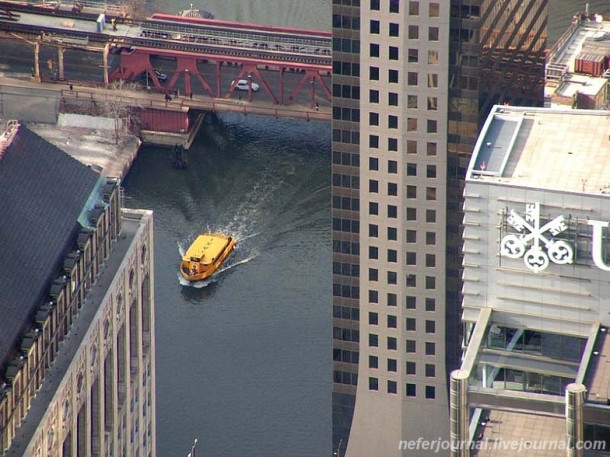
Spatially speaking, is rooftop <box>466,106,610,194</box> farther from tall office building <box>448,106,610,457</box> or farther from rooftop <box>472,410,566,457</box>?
rooftop <box>472,410,566,457</box>

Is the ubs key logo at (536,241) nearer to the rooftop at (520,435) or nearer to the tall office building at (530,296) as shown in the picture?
the tall office building at (530,296)

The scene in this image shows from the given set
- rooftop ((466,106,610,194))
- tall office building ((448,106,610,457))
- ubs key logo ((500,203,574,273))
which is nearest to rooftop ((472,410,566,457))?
tall office building ((448,106,610,457))

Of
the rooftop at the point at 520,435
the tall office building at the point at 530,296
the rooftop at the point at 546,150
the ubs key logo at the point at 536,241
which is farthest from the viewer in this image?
the rooftop at the point at 546,150

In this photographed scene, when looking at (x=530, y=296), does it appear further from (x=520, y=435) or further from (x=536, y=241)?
(x=520, y=435)

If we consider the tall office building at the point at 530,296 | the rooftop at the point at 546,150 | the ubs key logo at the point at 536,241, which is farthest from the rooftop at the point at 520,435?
the rooftop at the point at 546,150

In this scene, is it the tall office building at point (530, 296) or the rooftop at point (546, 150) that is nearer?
the tall office building at point (530, 296)

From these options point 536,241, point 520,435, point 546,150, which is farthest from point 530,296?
point 546,150

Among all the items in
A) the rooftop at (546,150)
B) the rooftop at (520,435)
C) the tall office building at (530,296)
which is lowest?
the rooftop at (520,435)
